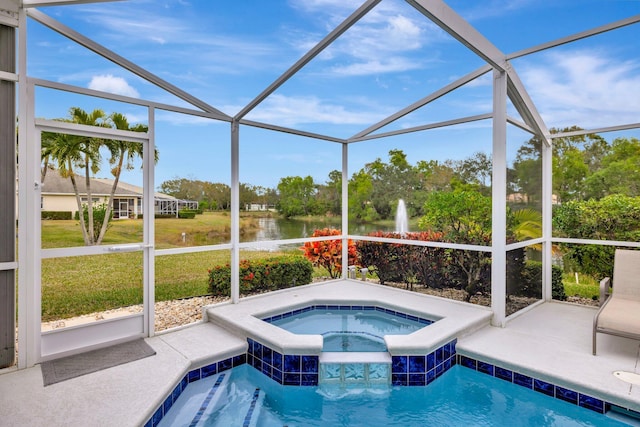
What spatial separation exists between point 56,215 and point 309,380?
11.1 feet

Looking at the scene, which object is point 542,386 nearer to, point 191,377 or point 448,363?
point 448,363

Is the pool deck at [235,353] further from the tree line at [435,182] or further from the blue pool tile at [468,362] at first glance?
the tree line at [435,182]

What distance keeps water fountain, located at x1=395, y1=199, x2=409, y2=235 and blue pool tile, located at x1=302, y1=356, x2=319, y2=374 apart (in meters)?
3.77

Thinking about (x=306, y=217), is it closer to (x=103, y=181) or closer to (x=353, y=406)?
(x=103, y=181)

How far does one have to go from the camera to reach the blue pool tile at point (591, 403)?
3.10 meters

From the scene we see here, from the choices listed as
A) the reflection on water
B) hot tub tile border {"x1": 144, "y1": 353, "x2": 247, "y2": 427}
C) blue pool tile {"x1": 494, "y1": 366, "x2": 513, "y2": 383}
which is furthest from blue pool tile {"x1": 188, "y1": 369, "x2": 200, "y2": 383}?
blue pool tile {"x1": 494, "y1": 366, "x2": 513, "y2": 383}

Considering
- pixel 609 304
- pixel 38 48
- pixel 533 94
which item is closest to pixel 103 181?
pixel 38 48

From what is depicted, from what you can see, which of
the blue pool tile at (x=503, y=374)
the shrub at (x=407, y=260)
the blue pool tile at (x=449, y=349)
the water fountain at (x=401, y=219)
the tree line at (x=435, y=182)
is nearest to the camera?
the blue pool tile at (x=503, y=374)

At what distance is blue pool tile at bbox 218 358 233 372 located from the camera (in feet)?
13.0

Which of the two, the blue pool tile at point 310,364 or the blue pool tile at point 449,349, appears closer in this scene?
the blue pool tile at point 310,364

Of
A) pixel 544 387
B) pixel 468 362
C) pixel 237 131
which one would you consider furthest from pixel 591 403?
pixel 237 131

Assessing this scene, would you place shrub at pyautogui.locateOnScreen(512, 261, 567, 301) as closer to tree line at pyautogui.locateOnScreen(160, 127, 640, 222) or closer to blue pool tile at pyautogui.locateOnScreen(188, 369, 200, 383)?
tree line at pyautogui.locateOnScreen(160, 127, 640, 222)

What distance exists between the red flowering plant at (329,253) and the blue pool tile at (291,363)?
12.4 feet

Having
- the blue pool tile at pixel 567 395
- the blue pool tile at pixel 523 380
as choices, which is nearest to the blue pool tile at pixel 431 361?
the blue pool tile at pixel 523 380
